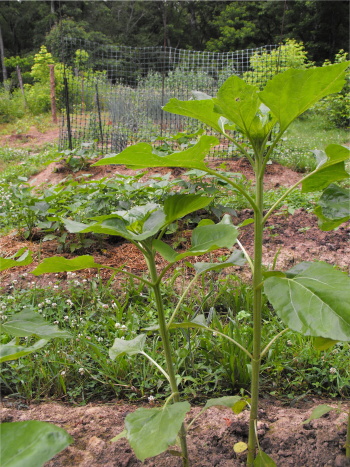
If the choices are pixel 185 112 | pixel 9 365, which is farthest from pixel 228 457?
pixel 9 365

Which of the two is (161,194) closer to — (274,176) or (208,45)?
(274,176)

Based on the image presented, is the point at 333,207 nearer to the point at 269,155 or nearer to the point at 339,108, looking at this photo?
the point at 269,155

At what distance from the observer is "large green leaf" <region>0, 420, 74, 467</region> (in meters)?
0.39

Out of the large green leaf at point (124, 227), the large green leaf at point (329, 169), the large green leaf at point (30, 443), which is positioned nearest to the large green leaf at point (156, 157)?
the large green leaf at point (124, 227)

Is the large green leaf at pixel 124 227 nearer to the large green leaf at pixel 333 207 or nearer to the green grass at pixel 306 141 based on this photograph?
the large green leaf at pixel 333 207

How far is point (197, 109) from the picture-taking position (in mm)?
806

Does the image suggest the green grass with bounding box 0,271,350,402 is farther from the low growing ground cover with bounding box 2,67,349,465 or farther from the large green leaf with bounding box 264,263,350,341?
the large green leaf with bounding box 264,263,350,341

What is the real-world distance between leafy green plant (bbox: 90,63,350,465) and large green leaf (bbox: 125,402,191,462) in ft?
0.81

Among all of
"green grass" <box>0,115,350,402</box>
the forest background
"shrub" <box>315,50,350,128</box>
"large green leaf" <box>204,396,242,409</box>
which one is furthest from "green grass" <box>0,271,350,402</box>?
the forest background

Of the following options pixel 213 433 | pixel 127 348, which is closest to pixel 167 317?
pixel 213 433

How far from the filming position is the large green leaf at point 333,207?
2.61 ft

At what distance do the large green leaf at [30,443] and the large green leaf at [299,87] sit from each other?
0.60 meters

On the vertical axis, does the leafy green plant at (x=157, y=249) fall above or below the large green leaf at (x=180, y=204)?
below

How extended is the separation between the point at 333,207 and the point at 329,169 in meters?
0.08
